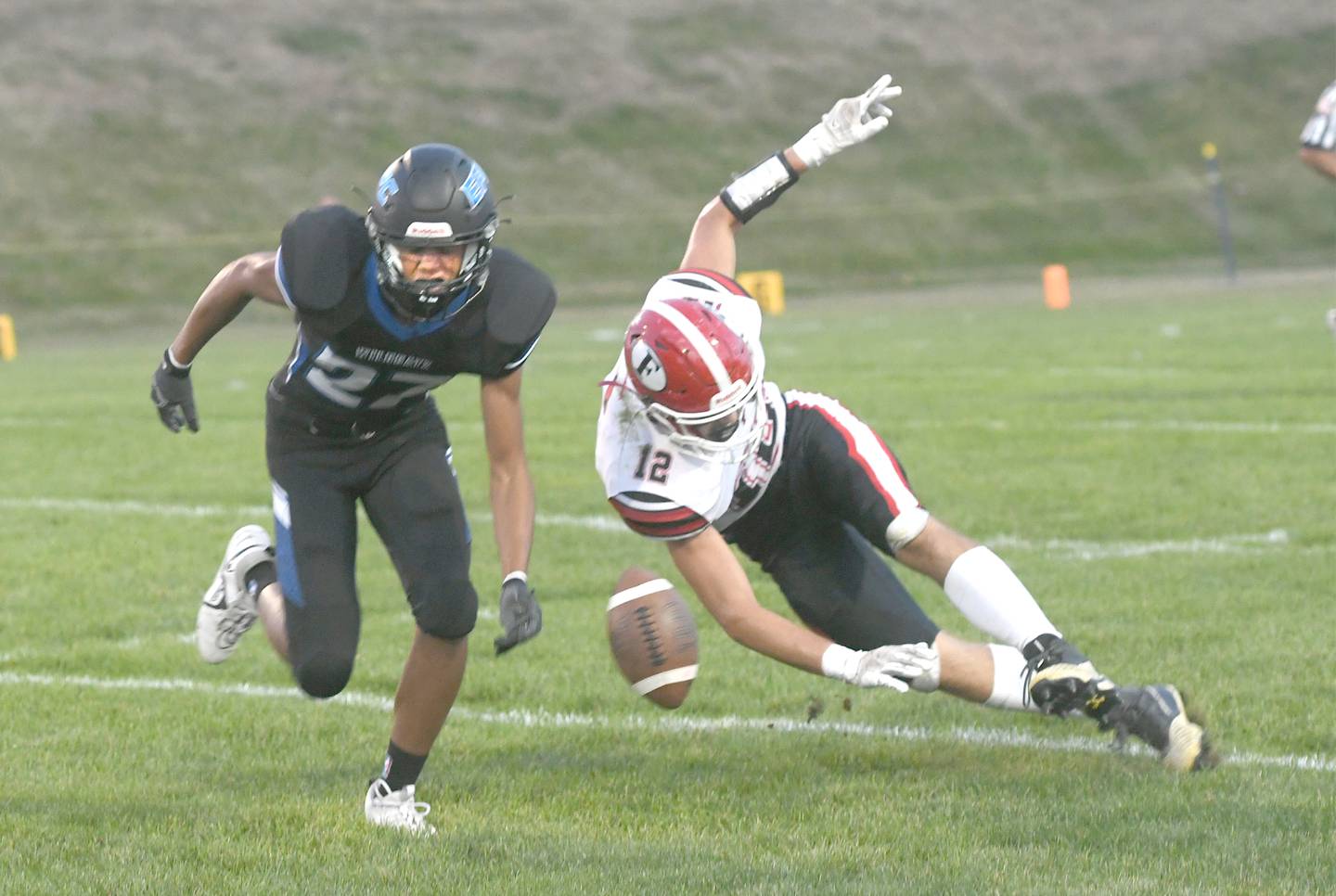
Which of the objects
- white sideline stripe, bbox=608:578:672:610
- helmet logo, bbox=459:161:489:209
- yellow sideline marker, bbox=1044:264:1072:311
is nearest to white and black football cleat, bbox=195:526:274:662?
white sideline stripe, bbox=608:578:672:610

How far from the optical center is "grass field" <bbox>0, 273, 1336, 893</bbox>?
4.12m

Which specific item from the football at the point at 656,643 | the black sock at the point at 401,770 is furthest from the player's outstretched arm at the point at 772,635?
the black sock at the point at 401,770

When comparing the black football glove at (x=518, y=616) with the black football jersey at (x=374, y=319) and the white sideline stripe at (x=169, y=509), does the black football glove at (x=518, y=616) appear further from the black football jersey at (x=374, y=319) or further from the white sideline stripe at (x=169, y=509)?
the white sideline stripe at (x=169, y=509)

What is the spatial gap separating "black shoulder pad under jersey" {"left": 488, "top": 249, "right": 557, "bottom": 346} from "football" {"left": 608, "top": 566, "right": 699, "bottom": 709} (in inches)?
28.3

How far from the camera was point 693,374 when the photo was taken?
473cm

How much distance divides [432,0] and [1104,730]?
155 feet

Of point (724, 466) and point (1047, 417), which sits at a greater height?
point (724, 466)

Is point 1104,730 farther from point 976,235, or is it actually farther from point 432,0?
point 432,0

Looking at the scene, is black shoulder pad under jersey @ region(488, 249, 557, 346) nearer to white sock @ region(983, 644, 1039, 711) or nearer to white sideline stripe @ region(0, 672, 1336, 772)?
white sideline stripe @ region(0, 672, 1336, 772)

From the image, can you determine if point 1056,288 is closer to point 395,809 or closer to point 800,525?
point 800,525

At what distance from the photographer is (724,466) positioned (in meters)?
4.98

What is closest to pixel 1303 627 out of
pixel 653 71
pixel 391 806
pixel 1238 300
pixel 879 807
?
pixel 879 807

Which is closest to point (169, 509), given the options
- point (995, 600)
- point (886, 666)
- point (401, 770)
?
point (401, 770)

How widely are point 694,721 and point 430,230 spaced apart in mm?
1832
